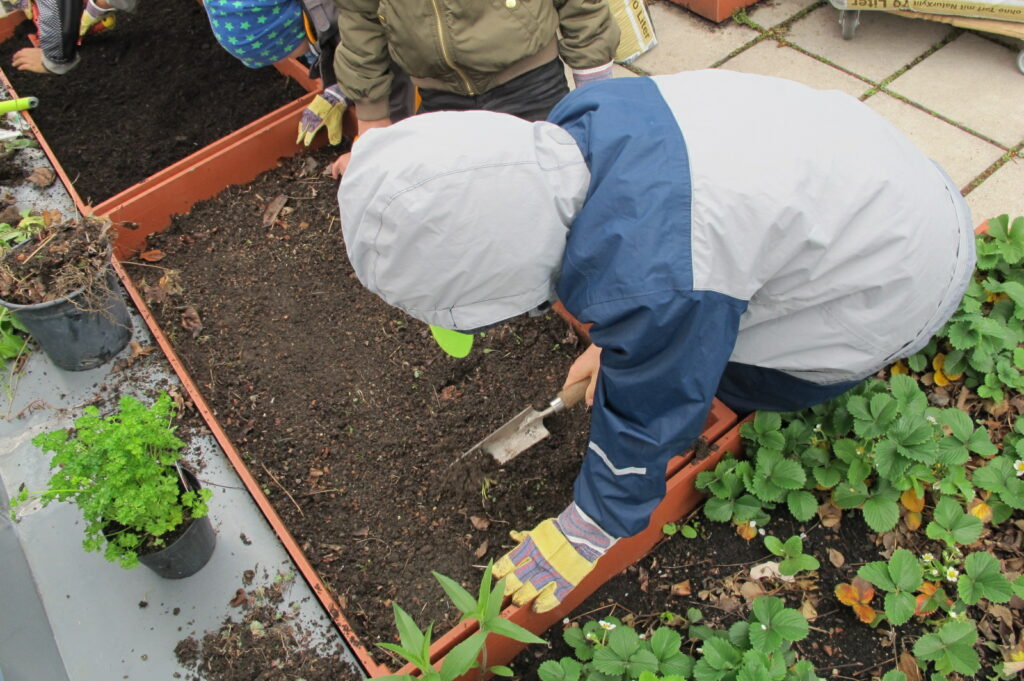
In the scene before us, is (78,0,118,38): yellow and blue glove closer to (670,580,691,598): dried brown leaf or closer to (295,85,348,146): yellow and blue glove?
(295,85,348,146): yellow and blue glove

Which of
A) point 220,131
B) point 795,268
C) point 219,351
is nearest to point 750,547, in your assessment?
point 795,268

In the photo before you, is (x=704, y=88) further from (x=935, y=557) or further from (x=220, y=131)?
(x=220, y=131)

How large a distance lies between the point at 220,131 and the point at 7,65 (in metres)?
1.33

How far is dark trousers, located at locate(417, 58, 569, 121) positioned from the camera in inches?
96.1

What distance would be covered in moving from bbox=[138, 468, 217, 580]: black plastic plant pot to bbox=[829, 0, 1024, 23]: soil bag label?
3199mm

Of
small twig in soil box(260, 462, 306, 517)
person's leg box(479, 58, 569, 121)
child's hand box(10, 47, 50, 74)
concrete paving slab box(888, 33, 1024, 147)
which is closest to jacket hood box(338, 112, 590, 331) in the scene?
small twig in soil box(260, 462, 306, 517)

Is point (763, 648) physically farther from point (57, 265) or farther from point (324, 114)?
point (324, 114)

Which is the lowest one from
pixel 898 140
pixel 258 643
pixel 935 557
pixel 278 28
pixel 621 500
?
pixel 258 643

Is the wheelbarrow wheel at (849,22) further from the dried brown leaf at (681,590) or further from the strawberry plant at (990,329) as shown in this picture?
the dried brown leaf at (681,590)

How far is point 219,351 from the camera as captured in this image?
2520 millimetres

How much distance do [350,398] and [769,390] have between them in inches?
50.5

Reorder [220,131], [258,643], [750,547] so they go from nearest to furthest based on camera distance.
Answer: [258,643] → [750,547] → [220,131]

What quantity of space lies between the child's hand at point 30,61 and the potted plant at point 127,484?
8.57 ft

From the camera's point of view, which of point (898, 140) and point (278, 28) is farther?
point (278, 28)
